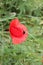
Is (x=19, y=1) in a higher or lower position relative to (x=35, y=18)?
higher

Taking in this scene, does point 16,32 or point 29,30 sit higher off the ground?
point 16,32

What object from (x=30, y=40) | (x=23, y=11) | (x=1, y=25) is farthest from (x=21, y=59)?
(x=23, y=11)

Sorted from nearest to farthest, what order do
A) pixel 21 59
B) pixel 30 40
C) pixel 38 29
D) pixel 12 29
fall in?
1. pixel 12 29
2. pixel 21 59
3. pixel 30 40
4. pixel 38 29

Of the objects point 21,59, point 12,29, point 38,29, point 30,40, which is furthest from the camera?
point 38,29

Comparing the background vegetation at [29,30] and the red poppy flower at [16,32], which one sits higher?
the red poppy flower at [16,32]

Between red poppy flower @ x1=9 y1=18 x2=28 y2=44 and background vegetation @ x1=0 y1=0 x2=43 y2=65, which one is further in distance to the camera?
background vegetation @ x1=0 y1=0 x2=43 y2=65

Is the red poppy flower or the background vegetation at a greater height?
the red poppy flower

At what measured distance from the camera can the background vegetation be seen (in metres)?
2.05

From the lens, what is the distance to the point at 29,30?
249cm

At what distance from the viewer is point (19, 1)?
2.59m

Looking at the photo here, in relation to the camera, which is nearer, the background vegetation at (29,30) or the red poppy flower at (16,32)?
the red poppy flower at (16,32)

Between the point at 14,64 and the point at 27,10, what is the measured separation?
2.51 ft

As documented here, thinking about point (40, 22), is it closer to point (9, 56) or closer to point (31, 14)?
point (31, 14)

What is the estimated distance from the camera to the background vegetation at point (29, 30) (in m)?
2.05
